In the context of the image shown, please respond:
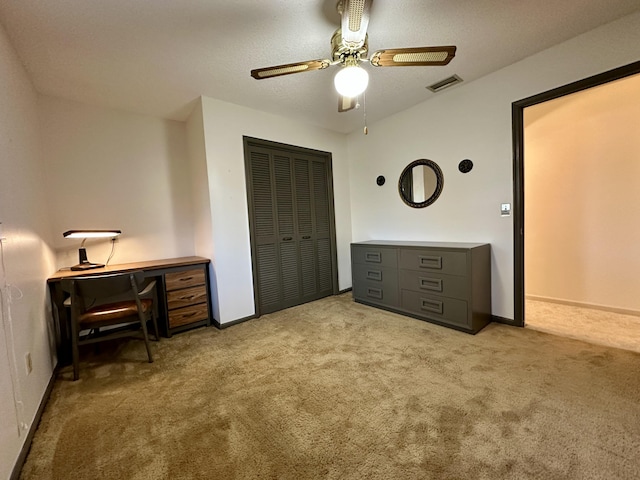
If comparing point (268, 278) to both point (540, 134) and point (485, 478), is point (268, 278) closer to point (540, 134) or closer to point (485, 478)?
point (485, 478)

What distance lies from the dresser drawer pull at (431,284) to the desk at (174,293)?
235 cm

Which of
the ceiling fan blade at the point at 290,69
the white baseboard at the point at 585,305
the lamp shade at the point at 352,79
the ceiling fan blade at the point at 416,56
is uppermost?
the ceiling fan blade at the point at 290,69

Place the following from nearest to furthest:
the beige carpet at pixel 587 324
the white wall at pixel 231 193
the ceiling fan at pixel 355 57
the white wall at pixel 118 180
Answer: the ceiling fan at pixel 355 57 → the beige carpet at pixel 587 324 → the white wall at pixel 118 180 → the white wall at pixel 231 193

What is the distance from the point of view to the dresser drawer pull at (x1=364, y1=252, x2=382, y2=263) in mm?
3215

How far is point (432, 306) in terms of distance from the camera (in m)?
2.75

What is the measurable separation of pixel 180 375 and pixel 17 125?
2.13 m

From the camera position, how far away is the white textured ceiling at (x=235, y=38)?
165cm

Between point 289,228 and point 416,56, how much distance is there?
2.35 metres

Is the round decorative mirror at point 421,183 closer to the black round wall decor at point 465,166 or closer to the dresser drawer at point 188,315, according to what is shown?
the black round wall decor at point 465,166

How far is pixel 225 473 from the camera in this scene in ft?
3.88

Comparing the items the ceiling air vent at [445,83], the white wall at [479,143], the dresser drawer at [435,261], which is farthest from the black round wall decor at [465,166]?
the dresser drawer at [435,261]

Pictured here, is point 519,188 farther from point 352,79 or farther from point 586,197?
point 352,79

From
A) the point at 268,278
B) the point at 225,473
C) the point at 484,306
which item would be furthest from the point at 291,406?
the point at 484,306

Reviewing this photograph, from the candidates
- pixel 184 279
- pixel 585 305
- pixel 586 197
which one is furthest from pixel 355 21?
pixel 585 305
